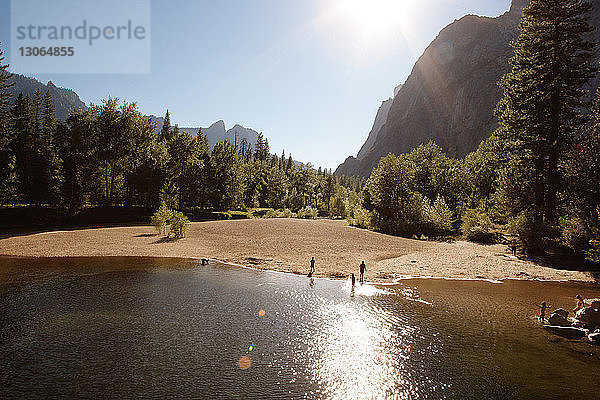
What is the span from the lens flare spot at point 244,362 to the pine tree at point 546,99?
3269cm

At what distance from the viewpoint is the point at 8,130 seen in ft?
154

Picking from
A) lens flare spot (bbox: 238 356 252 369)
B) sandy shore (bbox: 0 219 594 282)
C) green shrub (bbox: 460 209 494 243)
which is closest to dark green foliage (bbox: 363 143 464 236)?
green shrub (bbox: 460 209 494 243)

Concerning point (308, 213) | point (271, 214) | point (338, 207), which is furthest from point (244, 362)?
point (338, 207)

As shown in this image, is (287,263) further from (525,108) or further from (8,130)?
(8,130)

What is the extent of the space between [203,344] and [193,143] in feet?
241

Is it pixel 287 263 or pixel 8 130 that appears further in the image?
pixel 8 130

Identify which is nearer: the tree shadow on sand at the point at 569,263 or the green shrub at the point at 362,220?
the tree shadow on sand at the point at 569,263

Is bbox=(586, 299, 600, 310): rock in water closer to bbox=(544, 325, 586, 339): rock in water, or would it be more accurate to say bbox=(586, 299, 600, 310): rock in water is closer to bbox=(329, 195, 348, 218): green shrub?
bbox=(544, 325, 586, 339): rock in water

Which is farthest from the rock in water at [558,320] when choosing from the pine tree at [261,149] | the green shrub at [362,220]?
the pine tree at [261,149]

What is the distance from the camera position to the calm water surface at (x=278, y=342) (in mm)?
10164

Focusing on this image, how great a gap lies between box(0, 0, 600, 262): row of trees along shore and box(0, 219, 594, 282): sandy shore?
5.30 meters

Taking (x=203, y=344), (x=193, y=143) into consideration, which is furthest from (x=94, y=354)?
(x=193, y=143)

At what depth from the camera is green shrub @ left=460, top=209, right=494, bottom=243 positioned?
43.6 metres

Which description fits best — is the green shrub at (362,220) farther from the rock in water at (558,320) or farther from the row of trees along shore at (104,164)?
the rock in water at (558,320)
